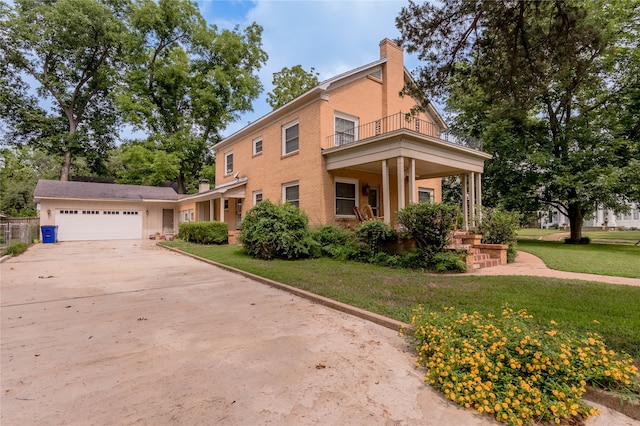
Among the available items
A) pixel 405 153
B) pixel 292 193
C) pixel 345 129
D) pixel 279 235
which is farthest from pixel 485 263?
pixel 292 193

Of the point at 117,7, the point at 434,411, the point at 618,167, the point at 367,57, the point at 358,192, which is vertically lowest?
the point at 434,411

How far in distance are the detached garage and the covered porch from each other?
17863mm

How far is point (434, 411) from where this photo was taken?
227 cm

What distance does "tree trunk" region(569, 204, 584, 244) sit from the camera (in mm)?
15539

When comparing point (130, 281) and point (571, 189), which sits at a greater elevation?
point (571, 189)

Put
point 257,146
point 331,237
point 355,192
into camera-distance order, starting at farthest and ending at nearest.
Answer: point 257,146, point 355,192, point 331,237

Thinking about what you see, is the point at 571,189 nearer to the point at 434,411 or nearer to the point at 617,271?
the point at 617,271

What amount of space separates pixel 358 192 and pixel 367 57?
6.42 m

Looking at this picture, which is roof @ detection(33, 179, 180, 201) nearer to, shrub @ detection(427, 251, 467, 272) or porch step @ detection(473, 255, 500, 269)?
shrub @ detection(427, 251, 467, 272)

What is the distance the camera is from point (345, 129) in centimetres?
1272

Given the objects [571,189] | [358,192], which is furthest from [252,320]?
[571,189]

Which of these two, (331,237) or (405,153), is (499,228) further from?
(331,237)

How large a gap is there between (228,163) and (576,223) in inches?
786

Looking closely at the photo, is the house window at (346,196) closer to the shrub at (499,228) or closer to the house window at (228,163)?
the shrub at (499,228)
